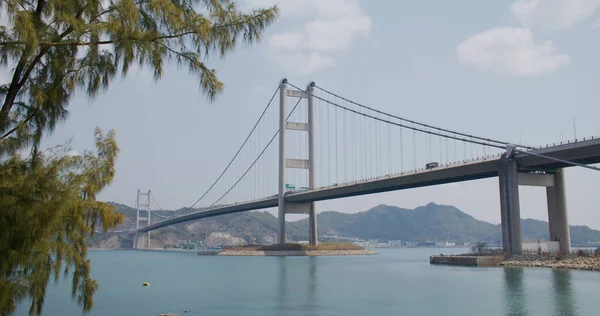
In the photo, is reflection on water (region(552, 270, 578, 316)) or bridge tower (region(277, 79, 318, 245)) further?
bridge tower (region(277, 79, 318, 245))

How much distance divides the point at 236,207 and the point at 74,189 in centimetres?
7011

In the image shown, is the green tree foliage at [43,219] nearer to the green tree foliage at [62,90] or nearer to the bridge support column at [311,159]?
the green tree foliage at [62,90]

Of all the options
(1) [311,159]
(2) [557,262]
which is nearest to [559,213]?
(2) [557,262]

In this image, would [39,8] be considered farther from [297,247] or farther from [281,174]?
[297,247]

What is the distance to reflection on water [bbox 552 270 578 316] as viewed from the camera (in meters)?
18.3

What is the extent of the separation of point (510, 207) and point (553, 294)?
18.0 meters

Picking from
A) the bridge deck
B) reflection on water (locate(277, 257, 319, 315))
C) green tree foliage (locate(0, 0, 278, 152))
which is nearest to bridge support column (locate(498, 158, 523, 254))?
the bridge deck

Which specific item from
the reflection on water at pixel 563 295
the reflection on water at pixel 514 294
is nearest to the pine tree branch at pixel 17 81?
the reflection on water at pixel 514 294

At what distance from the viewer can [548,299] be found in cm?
2095

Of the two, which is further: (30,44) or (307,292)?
(307,292)

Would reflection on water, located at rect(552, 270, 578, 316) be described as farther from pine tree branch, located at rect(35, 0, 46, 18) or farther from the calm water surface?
pine tree branch, located at rect(35, 0, 46, 18)

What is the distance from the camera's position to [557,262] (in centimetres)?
3644

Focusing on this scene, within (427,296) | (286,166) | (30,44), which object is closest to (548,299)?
(427,296)

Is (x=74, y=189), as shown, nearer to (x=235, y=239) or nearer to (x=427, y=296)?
(x=427, y=296)
